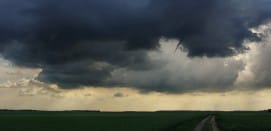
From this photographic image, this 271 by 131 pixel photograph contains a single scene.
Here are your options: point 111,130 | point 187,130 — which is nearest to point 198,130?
point 187,130

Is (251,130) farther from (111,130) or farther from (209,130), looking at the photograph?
(111,130)

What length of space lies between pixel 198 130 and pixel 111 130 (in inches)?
496

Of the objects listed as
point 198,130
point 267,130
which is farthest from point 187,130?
point 267,130

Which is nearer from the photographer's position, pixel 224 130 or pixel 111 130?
pixel 224 130

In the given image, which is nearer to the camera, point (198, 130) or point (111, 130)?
point (198, 130)

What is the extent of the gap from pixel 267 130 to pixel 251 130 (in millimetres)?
2057

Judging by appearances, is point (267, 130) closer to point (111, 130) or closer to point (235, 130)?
point (235, 130)

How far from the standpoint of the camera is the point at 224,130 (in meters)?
49.5

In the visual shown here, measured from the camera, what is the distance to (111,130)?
57.3 metres

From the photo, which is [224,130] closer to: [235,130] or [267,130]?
[235,130]

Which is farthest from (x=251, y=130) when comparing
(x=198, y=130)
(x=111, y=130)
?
(x=111, y=130)

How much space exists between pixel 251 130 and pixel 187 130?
22.2ft

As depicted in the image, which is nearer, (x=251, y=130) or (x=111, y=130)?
(x=251, y=130)

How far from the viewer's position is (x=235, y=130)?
48.9m
